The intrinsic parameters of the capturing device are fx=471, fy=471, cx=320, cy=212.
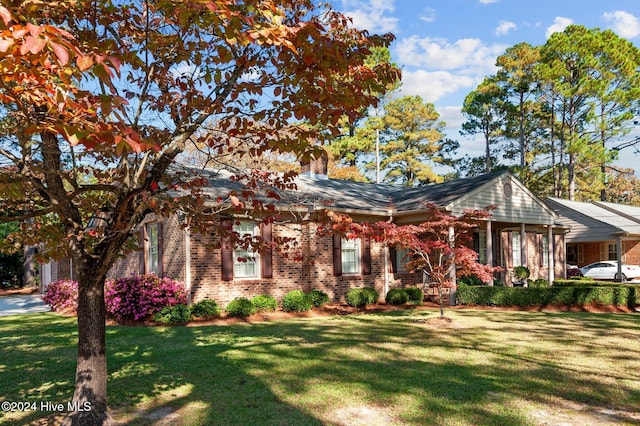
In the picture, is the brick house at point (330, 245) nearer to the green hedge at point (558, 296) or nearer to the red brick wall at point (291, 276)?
the red brick wall at point (291, 276)

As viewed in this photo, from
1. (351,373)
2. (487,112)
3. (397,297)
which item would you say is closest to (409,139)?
(487,112)

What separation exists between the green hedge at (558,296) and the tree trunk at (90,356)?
13527 mm

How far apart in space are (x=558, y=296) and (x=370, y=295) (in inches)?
244

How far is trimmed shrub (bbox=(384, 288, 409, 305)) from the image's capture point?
1617cm

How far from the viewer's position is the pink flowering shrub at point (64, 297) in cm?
1584

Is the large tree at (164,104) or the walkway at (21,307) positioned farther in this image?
the walkway at (21,307)

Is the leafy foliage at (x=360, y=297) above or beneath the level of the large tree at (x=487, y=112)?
beneath

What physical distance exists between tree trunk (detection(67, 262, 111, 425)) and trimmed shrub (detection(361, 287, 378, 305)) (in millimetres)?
11533

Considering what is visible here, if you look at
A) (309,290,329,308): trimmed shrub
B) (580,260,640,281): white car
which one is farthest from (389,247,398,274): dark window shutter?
(580,260,640,281): white car

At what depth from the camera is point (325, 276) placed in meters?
15.8

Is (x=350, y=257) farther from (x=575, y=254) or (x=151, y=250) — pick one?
(x=575, y=254)

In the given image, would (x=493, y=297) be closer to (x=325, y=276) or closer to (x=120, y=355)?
(x=325, y=276)

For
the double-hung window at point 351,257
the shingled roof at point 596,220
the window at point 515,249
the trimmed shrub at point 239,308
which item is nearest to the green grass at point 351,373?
the trimmed shrub at point 239,308

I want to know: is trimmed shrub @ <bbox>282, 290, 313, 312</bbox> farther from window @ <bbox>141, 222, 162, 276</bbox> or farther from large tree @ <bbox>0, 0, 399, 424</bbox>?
large tree @ <bbox>0, 0, 399, 424</bbox>
